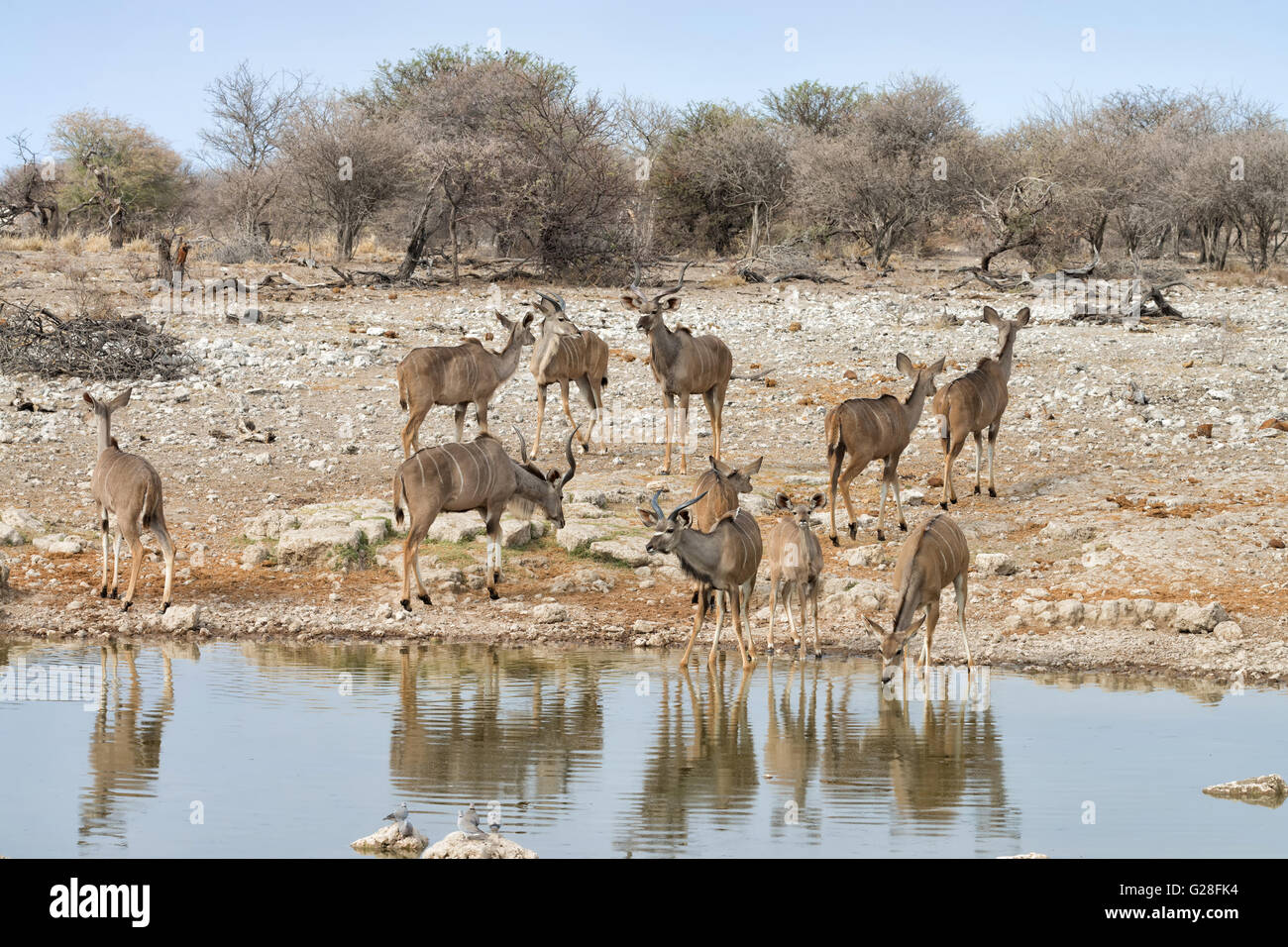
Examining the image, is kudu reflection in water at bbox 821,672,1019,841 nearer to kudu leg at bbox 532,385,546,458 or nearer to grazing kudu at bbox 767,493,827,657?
grazing kudu at bbox 767,493,827,657

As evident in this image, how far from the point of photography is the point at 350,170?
28.8 metres

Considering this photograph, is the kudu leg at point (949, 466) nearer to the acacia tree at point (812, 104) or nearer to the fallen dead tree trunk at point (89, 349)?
the fallen dead tree trunk at point (89, 349)

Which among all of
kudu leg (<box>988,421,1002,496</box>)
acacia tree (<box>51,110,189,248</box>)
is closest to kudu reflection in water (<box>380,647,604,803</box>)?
kudu leg (<box>988,421,1002,496</box>)

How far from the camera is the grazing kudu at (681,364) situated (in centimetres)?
1402

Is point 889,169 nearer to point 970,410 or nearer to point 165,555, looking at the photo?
point 970,410

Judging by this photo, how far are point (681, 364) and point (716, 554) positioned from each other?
5224 millimetres

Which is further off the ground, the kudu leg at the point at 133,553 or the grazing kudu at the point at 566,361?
the grazing kudu at the point at 566,361

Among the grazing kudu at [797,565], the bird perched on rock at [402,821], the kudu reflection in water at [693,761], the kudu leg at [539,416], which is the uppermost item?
the kudu leg at [539,416]

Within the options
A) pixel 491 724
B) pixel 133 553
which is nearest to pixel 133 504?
pixel 133 553

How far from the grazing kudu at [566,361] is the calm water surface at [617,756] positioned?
18.0 ft

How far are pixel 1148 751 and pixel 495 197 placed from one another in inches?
857

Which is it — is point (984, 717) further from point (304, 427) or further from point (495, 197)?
point (495, 197)

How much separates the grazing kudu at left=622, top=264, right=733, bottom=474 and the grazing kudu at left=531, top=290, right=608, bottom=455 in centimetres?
83

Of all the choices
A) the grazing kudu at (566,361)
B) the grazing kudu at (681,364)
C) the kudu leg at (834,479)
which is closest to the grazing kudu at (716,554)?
the kudu leg at (834,479)
